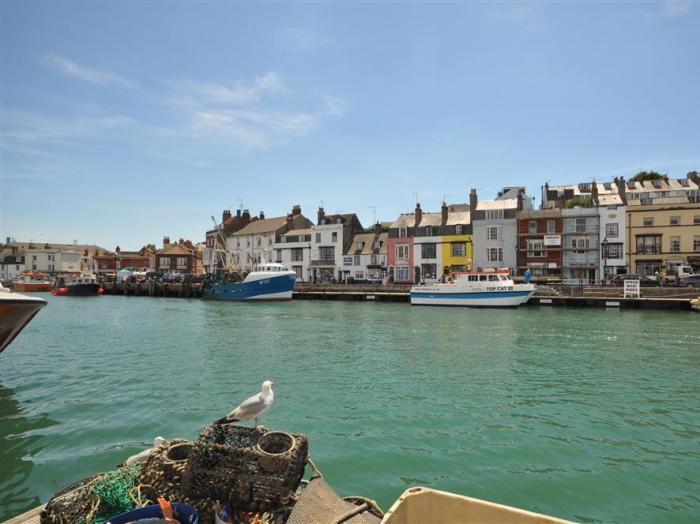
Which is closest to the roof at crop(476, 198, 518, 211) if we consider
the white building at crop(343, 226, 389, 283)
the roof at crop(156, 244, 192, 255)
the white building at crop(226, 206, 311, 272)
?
the white building at crop(343, 226, 389, 283)

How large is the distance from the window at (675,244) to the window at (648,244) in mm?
1237

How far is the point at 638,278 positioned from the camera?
45875 millimetres

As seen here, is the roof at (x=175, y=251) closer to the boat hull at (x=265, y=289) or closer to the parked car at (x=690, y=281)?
the boat hull at (x=265, y=289)

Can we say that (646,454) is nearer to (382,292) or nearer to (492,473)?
(492,473)

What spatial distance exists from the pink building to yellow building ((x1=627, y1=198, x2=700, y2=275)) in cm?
2447

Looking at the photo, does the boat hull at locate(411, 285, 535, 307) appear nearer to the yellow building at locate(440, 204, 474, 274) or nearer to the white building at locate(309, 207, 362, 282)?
the yellow building at locate(440, 204, 474, 274)

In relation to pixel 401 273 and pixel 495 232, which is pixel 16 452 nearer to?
pixel 495 232

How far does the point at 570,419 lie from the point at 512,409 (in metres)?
1.23

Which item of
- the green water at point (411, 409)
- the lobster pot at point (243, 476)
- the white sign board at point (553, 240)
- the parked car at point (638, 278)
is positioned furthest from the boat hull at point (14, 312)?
the white sign board at point (553, 240)

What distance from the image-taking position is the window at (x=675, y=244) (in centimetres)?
4969

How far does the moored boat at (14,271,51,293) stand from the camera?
82062mm

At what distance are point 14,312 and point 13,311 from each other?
0.19 ft

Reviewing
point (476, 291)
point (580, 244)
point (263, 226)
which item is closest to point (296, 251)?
point (263, 226)

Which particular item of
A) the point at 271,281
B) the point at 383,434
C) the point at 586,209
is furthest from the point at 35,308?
the point at 586,209
